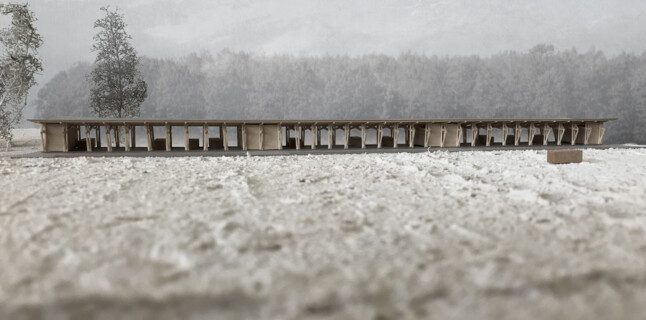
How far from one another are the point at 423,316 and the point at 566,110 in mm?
84515

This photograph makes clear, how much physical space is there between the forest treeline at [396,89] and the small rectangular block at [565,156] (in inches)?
2288

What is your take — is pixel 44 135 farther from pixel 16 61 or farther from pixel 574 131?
pixel 574 131

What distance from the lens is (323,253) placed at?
4520mm

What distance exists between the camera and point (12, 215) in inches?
248

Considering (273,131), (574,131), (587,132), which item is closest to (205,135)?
(273,131)

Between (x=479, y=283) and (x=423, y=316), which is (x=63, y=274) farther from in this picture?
(x=479, y=283)

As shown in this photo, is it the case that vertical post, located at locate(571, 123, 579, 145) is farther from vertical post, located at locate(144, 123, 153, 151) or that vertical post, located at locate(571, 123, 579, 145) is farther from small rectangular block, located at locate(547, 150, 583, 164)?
vertical post, located at locate(144, 123, 153, 151)

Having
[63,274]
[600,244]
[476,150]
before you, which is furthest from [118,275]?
[476,150]

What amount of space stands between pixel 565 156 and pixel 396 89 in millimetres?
76125

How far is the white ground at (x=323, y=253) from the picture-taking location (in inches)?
131

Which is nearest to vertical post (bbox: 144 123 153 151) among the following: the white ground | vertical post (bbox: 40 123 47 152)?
vertical post (bbox: 40 123 47 152)

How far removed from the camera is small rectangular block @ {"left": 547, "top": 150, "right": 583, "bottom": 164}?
14.4 metres

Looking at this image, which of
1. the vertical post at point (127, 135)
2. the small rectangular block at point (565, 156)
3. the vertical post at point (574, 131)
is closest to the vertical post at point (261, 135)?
the vertical post at point (127, 135)

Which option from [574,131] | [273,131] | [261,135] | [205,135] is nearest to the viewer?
[205,135]
